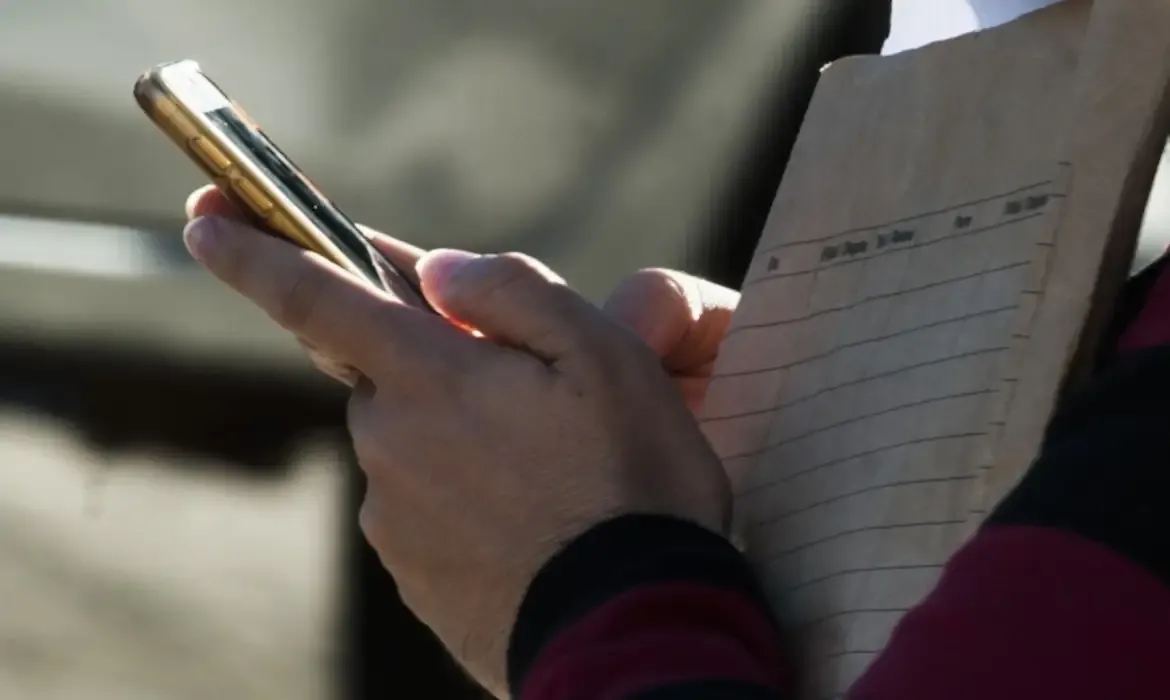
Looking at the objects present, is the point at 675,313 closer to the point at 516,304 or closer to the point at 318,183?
the point at 516,304

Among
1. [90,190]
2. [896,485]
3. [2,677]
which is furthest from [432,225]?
[896,485]

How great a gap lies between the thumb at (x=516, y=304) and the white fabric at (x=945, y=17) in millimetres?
115

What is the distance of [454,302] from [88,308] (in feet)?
1.19

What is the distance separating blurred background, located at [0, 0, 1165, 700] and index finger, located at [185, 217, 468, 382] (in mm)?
303

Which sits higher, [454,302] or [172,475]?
[454,302]

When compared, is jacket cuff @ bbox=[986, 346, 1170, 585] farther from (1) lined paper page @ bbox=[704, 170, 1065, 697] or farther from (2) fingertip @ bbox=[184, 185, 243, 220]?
(2) fingertip @ bbox=[184, 185, 243, 220]

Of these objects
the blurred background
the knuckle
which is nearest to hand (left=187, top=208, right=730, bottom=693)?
the knuckle

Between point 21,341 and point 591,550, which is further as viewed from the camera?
point 21,341

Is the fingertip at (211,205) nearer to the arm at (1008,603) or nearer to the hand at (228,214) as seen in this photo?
the hand at (228,214)

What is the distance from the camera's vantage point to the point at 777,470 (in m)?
0.28

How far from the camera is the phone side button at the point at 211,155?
11.5 inches

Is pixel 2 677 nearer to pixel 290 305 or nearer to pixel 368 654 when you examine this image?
pixel 368 654

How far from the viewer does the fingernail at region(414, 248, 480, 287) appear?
0.30 meters

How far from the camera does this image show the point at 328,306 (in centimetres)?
29
